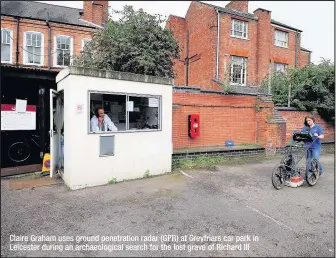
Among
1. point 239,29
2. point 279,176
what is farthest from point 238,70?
point 279,176

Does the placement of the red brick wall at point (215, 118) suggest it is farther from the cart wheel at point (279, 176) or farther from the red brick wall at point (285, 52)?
the red brick wall at point (285, 52)

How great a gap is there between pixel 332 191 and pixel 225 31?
15300mm

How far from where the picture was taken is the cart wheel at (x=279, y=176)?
19.6ft

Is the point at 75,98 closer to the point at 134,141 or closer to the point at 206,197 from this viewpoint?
the point at 134,141

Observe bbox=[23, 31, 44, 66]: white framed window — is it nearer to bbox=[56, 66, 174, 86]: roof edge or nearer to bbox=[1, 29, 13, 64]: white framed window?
bbox=[1, 29, 13, 64]: white framed window

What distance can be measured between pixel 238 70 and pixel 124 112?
14.8m

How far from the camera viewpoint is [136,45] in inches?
447

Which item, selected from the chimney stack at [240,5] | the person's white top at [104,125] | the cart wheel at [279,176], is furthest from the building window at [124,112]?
the chimney stack at [240,5]

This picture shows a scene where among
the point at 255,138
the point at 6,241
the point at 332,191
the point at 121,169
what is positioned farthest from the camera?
the point at 255,138

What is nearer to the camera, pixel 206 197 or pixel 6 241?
pixel 6 241

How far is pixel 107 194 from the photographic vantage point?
5.49m

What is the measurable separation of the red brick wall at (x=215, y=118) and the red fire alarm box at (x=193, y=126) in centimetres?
16

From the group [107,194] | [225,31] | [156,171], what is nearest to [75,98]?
[107,194]

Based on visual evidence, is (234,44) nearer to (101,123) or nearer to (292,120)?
(292,120)
